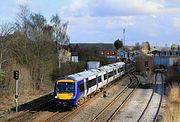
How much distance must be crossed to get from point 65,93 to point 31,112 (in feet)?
8.86

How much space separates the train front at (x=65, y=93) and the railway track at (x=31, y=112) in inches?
57.5

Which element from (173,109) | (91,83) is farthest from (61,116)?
(91,83)

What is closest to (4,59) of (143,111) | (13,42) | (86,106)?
(13,42)

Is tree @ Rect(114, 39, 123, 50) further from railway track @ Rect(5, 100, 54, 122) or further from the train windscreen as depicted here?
the train windscreen

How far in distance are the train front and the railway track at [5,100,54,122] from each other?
1.46 metres

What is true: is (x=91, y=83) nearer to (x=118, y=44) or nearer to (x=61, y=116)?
(x=61, y=116)

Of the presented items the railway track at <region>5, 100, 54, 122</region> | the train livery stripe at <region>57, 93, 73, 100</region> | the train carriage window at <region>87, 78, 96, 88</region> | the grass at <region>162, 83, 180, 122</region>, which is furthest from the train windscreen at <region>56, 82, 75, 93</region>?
the grass at <region>162, 83, 180, 122</region>

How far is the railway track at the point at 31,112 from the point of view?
75.1 feet

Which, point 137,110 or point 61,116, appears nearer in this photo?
point 61,116

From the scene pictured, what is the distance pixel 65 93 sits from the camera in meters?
26.5

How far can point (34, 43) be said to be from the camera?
41.1 m

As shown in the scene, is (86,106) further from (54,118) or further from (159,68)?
(159,68)

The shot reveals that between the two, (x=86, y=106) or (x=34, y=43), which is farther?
(x=34, y=43)

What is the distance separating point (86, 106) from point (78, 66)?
29941 millimetres
